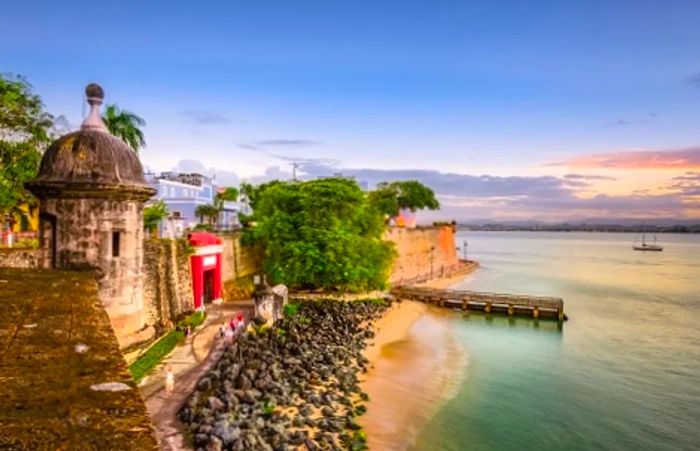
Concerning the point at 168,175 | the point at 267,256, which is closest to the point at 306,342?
the point at 267,256

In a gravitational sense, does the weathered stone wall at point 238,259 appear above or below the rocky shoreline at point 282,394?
above

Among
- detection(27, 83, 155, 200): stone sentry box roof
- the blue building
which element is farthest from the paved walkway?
the blue building

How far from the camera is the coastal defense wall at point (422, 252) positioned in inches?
2496

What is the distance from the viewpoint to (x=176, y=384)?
17.9m

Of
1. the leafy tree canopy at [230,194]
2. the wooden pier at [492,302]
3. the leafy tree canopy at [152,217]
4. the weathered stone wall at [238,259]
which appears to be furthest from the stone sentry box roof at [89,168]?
the leafy tree canopy at [230,194]

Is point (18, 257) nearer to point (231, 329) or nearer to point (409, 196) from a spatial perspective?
point (231, 329)

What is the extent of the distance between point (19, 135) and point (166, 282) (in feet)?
37.5

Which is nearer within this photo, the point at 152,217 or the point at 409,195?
the point at 152,217

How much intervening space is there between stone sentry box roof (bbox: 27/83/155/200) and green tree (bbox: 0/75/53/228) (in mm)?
15002

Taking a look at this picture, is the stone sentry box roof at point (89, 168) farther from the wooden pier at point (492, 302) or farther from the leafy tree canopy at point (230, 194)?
the leafy tree canopy at point (230, 194)

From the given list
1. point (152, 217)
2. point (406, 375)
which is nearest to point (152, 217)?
point (152, 217)

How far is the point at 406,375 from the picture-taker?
85.3 feet

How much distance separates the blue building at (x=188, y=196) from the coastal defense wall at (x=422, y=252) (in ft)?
68.8

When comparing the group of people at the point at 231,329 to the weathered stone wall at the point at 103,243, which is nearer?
the weathered stone wall at the point at 103,243
